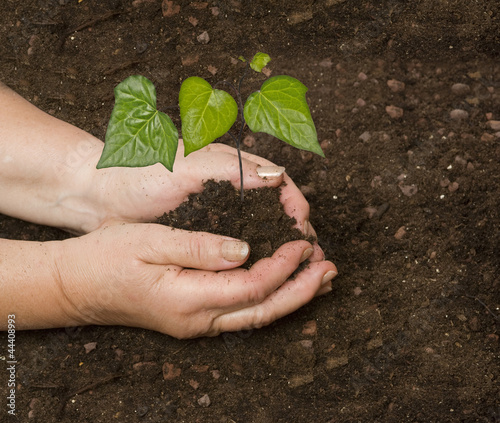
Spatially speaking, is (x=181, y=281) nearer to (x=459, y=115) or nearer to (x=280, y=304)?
(x=280, y=304)

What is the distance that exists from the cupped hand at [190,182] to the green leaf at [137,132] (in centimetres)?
38

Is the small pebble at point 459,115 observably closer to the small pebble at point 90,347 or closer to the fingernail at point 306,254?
the fingernail at point 306,254

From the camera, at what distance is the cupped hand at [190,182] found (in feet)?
5.19

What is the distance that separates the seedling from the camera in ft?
3.83

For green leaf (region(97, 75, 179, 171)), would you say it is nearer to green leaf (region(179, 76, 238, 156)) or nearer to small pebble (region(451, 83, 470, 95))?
green leaf (region(179, 76, 238, 156))

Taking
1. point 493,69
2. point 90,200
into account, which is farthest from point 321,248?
point 493,69

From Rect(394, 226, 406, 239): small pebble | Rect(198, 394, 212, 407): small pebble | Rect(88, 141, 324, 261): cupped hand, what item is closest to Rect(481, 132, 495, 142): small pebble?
Rect(394, 226, 406, 239): small pebble

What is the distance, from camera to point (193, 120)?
1182 millimetres

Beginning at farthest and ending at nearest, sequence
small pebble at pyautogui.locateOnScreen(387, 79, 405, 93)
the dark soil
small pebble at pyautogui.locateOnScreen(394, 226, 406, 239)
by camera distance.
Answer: small pebble at pyautogui.locateOnScreen(387, 79, 405, 93), small pebble at pyautogui.locateOnScreen(394, 226, 406, 239), the dark soil

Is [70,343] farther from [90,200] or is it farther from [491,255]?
[491,255]

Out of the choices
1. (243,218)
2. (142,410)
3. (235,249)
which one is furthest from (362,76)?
(142,410)

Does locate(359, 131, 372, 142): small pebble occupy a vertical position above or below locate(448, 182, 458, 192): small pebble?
above

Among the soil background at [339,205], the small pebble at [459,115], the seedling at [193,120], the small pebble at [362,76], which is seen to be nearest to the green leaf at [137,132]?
the seedling at [193,120]

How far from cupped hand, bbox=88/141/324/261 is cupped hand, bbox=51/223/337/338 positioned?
123 millimetres
